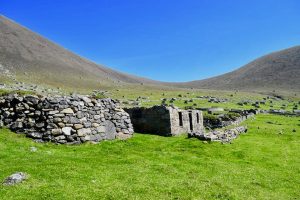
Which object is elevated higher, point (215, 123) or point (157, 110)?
point (157, 110)

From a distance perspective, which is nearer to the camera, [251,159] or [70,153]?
[70,153]

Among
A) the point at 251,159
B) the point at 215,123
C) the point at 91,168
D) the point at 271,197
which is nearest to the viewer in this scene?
the point at 271,197

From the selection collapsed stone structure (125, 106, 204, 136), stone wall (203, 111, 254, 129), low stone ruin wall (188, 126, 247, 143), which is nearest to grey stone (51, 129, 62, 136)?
low stone ruin wall (188, 126, 247, 143)

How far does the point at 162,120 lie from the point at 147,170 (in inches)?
526

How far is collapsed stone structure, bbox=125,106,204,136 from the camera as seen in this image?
30.0m

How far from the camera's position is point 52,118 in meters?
21.5

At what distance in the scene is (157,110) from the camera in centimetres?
3088

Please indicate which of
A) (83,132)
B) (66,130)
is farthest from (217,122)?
(66,130)

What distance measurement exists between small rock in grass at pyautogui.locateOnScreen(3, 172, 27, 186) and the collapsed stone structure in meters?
16.9

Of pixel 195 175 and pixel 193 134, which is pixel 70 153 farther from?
pixel 193 134

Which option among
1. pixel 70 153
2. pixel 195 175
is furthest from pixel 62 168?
pixel 195 175

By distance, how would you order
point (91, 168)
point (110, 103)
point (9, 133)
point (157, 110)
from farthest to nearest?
point (157, 110)
point (110, 103)
point (9, 133)
point (91, 168)

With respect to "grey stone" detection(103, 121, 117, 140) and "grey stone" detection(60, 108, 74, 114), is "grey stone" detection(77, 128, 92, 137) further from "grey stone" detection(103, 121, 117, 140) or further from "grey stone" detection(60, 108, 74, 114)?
"grey stone" detection(103, 121, 117, 140)

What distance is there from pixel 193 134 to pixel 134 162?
935cm
